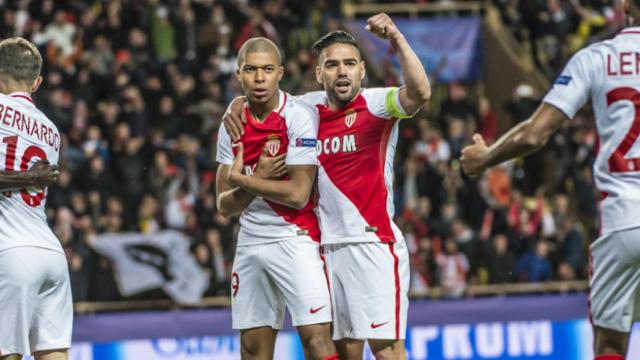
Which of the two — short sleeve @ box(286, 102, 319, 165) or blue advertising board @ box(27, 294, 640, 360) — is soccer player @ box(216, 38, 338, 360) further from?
blue advertising board @ box(27, 294, 640, 360)

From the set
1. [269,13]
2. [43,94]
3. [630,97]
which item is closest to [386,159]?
[630,97]

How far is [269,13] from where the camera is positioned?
22688mm

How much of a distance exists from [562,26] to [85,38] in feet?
27.6

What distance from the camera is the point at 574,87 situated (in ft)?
22.6

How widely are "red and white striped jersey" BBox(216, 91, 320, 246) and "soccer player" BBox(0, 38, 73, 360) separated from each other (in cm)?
124

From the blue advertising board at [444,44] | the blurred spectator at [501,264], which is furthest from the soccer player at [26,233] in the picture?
the blue advertising board at [444,44]

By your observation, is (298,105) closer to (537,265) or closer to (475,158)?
(475,158)

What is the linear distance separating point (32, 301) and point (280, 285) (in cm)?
154

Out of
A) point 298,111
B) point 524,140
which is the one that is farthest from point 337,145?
point 524,140

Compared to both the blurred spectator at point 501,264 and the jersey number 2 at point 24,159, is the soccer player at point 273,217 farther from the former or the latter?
the blurred spectator at point 501,264

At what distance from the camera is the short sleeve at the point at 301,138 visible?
8125 millimetres

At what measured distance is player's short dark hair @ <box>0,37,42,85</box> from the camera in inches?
304

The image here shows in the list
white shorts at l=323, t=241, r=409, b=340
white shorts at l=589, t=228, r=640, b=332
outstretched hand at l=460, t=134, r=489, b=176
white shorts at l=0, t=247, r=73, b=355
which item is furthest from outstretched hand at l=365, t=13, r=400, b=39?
white shorts at l=0, t=247, r=73, b=355

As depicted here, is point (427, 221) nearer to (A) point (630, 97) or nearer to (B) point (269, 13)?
(B) point (269, 13)
